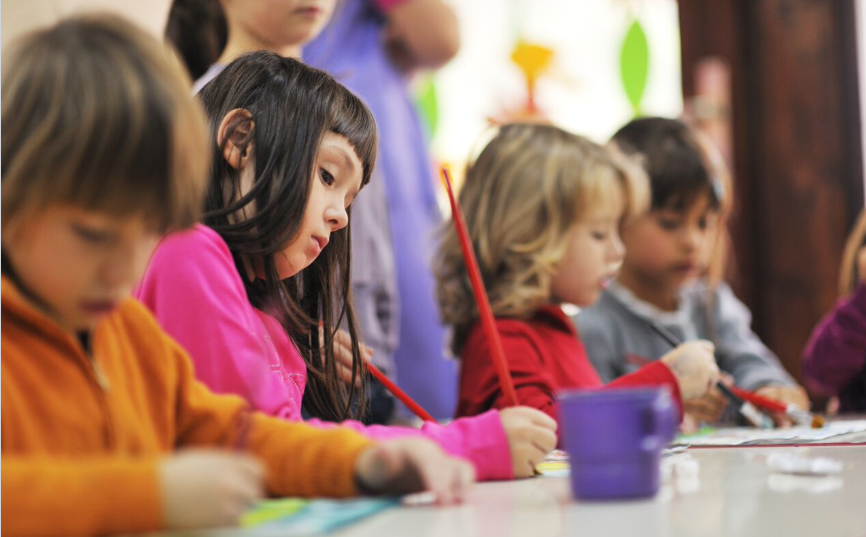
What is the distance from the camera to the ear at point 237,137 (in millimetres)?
901

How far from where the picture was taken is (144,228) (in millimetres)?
532

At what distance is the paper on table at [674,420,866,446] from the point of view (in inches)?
42.1

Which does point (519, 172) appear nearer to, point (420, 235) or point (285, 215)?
point (420, 235)

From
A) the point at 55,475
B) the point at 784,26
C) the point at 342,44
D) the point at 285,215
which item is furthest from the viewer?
the point at 784,26

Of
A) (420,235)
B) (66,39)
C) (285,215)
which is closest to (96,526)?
(66,39)

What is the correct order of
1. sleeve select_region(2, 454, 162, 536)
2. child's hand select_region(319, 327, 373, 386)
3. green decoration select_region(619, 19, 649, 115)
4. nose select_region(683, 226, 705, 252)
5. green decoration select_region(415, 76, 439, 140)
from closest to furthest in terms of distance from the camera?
sleeve select_region(2, 454, 162, 536), child's hand select_region(319, 327, 373, 386), nose select_region(683, 226, 705, 252), green decoration select_region(415, 76, 439, 140), green decoration select_region(619, 19, 649, 115)

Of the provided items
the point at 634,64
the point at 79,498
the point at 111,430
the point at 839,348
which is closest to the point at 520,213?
the point at 839,348

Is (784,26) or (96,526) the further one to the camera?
(784,26)

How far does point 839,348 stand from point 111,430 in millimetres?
1366

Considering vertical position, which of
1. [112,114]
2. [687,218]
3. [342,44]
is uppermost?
[342,44]

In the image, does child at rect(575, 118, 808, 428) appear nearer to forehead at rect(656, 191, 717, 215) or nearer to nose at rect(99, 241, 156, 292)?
forehead at rect(656, 191, 717, 215)

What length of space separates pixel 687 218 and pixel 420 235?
46 centimetres

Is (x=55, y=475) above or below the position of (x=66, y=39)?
below

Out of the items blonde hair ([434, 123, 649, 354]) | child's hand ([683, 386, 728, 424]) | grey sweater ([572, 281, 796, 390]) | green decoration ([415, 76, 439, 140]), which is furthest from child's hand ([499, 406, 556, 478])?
green decoration ([415, 76, 439, 140])
